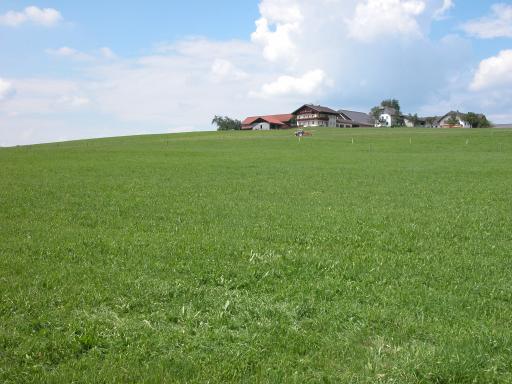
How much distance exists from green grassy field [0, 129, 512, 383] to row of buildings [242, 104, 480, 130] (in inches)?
6154

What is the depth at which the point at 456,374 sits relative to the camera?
5.85 m

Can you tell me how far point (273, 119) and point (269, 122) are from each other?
8391mm

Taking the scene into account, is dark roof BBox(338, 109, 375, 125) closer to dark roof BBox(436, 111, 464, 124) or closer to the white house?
the white house

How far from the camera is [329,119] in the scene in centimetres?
17412

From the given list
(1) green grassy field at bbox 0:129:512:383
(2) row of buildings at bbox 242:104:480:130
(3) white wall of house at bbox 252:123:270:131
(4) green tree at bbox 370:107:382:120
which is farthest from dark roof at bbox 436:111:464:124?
(1) green grassy field at bbox 0:129:512:383

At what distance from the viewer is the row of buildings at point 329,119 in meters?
171

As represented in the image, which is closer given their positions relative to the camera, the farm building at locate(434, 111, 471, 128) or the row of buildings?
the row of buildings

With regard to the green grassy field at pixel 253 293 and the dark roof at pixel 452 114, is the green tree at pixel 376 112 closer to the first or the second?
the dark roof at pixel 452 114

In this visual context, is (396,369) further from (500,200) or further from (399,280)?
(500,200)

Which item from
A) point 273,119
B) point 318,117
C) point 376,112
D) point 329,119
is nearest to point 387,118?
→ point 376,112

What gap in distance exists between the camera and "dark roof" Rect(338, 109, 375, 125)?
184m

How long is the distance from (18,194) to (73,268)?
1195 centimetres

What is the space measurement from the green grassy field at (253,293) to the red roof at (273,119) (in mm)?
157306

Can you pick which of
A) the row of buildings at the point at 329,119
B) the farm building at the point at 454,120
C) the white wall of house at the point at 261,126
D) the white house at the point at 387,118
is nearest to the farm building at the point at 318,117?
the row of buildings at the point at 329,119
